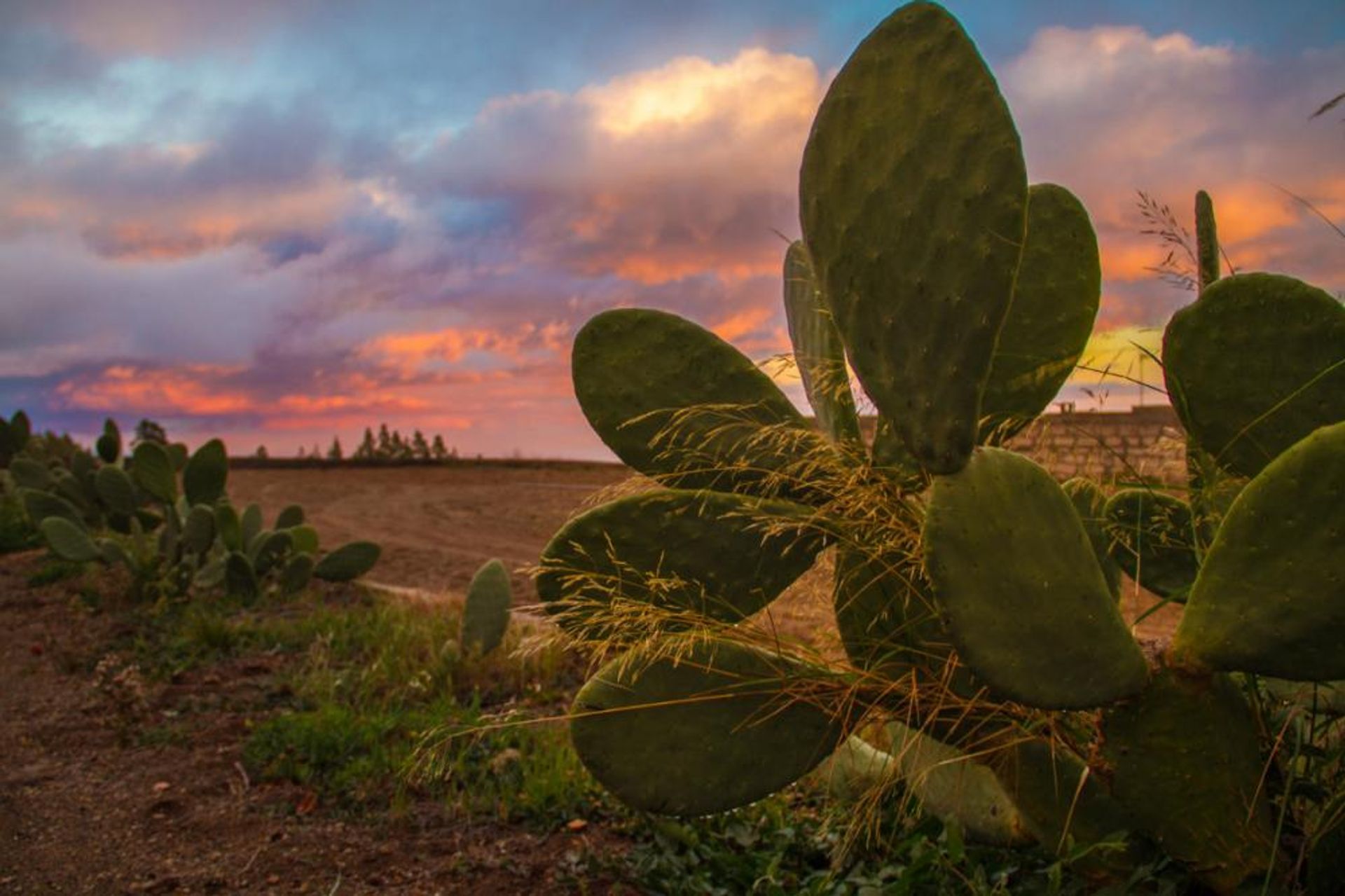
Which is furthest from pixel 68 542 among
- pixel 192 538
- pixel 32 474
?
pixel 32 474

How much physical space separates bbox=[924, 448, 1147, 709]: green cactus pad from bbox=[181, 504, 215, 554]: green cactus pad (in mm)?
5280

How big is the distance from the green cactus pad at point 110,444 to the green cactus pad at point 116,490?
1.50 m

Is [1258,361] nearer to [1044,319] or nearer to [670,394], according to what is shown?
[1044,319]

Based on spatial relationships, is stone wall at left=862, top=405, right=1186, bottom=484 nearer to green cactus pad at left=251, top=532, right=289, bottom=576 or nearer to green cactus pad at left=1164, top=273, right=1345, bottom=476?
green cactus pad at left=1164, top=273, right=1345, bottom=476

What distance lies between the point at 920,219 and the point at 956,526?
0.54m

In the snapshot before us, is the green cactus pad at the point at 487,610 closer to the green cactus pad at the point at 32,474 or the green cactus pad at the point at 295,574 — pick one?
the green cactus pad at the point at 295,574

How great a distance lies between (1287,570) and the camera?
1788mm

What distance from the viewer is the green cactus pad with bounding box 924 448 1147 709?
1.80 m

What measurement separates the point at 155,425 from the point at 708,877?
493 inches

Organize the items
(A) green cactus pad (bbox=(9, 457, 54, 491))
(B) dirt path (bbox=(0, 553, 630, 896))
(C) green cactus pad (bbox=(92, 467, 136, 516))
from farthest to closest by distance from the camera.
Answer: (A) green cactus pad (bbox=(9, 457, 54, 491)) → (C) green cactus pad (bbox=(92, 467, 136, 516)) → (B) dirt path (bbox=(0, 553, 630, 896))

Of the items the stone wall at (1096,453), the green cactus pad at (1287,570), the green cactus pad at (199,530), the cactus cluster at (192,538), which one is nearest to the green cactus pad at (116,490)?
the cactus cluster at (192,538)

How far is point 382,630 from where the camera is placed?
5.18m

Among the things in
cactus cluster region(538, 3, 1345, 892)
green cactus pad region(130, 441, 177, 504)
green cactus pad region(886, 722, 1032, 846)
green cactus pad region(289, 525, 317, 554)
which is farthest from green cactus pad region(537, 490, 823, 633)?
green cactus pad region(130, 441, 177, 504)

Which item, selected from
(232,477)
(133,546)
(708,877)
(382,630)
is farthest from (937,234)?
(232,477)
